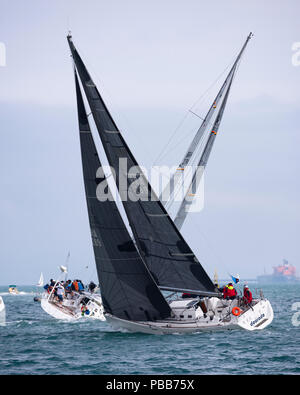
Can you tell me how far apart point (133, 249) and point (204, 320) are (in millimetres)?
4017

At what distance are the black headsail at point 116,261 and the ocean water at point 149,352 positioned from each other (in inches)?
47.6

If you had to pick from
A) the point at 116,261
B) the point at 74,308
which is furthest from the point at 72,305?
the point at 116,261

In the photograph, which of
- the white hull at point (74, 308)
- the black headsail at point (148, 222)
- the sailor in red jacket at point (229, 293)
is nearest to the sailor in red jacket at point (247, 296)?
the sailor in red jacket at point (229, 293)

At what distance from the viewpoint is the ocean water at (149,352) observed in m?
19.5

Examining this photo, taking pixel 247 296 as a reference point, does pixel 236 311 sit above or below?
below

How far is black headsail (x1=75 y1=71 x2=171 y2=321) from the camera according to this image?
25578mm

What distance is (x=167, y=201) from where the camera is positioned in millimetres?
33625

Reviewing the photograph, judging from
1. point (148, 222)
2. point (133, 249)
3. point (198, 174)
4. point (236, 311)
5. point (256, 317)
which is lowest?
point (256, 317)

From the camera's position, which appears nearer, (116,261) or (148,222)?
(116,261)

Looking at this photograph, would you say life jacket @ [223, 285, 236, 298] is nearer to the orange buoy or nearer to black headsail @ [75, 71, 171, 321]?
the orange buoy

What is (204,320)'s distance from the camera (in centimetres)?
2578

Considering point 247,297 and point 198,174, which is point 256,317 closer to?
point 247,297
